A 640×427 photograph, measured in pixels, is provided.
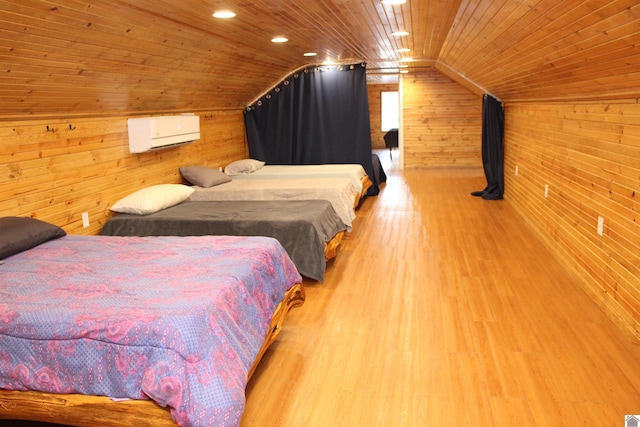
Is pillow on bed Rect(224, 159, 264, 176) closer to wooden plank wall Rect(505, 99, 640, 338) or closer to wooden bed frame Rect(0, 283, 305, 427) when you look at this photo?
wooden plank wall Rect(505, 99, 640, 338)

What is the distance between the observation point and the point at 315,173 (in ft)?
21.0

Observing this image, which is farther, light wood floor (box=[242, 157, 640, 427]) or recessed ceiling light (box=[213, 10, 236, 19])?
recessed ceiling light (box=[213, 10, 236, 19])

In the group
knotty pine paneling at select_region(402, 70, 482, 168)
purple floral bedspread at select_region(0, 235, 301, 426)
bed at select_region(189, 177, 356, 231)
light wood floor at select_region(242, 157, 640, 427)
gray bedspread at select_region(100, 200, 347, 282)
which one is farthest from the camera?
knotty pine paneling at select_region(402, 70, 482, 168)

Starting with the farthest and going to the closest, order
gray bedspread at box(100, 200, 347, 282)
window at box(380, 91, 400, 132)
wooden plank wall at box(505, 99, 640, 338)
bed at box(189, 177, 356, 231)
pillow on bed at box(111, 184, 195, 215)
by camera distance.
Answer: window at box(380, 91, 400, 132), bed at box(189, 177, 356, 231), pillow on bed at box(111, 184, 195, 215), gray bedspread at box(100, 200, 347, 282), wooden plank wall at box(505, 99, 640, 338)

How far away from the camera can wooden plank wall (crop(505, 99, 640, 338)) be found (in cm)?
317

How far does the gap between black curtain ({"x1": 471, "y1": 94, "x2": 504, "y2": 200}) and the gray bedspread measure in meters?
3.81

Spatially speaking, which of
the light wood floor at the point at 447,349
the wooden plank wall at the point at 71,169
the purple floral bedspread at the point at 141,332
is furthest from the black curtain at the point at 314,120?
the purple floral bedspread at the point at 141,332

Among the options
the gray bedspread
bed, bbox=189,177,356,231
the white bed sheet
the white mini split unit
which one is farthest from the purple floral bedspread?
the white bed sheet

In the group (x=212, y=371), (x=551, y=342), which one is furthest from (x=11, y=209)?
(x=551, y=342)

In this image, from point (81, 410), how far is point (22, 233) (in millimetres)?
1420

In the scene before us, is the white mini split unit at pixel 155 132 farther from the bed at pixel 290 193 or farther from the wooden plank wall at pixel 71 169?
the bed at pixel 290 193

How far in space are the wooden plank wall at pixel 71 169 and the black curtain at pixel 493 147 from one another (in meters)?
4.31

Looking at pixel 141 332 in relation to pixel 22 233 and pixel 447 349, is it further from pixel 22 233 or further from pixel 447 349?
pixel 447 349

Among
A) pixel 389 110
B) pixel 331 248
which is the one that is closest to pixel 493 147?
pixel 331 248
